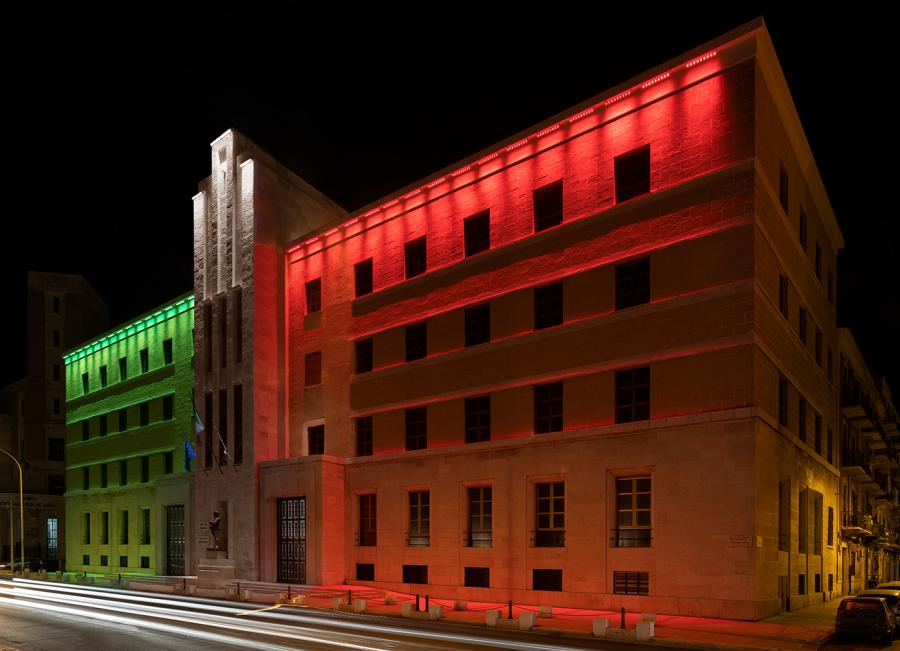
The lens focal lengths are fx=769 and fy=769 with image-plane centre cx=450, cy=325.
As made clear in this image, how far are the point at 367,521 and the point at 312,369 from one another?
8.57 metres

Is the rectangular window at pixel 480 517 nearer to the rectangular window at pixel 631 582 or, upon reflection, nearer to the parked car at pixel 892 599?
the rectangular window at pixel 631 582

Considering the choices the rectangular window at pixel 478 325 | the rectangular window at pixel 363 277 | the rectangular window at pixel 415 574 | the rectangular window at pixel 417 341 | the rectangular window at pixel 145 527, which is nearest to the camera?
→ the rectangular window at pixel 415 574

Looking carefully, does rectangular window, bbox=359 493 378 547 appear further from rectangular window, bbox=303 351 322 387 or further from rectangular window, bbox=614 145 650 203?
rectangular window, bbox=614 145 650 203

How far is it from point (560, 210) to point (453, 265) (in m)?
5.56

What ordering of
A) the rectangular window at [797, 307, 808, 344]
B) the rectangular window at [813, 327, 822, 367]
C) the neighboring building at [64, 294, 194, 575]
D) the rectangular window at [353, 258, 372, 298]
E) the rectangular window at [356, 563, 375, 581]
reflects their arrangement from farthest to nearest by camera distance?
1. the neighboring building at [64, 294, 194, 575]
2. the rectangular window at [353, 258, 372, 298]
3. the rectangular window at [813, 327, 822, 367]
4. the rectangular window at [356, 563, 375, 581]
5. the rectangular window at [797, 307, 808, 344]

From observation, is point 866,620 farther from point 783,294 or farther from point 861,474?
point 861,474

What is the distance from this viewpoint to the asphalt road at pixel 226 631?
18.0 meters

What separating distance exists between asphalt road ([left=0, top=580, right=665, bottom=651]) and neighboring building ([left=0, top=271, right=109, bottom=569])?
53.8 m

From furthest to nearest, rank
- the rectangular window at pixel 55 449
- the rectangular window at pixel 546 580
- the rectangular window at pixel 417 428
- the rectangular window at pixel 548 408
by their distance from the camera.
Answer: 1. the rectangular window at pixel 55 449
2. the rectangular window at pixel 417 428
3. the rectangular window at pixel 548 408
4. the rectangular window at pixel 546 580

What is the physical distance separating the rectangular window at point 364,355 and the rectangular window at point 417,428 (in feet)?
11.7

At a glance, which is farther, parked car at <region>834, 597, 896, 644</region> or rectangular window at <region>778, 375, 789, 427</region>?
rectangular window at <region>778, 375, 789, 427</region>

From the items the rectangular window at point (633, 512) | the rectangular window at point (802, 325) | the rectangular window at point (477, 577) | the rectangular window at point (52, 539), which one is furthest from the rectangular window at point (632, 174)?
the rectangular window at point (52, 539)

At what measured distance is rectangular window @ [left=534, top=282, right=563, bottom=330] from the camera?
29.6 meters

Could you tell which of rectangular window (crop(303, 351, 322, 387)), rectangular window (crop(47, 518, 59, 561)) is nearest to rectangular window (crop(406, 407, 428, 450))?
rectangular window (crop(303, 351, 322, 387))
